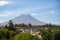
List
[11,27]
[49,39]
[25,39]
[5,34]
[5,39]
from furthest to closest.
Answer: [11,27], [5,34], [5,39], [49,39], [25,39]

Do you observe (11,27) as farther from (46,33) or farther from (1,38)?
(46,33)

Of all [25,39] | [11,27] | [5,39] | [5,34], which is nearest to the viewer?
[25,39]

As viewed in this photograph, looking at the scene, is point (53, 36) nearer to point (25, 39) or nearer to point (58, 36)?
point (58, 36)

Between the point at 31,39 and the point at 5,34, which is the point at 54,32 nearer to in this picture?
the point at 31,39

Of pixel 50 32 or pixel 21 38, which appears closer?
pixel 21 38

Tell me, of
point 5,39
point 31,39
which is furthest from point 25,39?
point 5,39

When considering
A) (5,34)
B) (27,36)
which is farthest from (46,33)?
(5,34)

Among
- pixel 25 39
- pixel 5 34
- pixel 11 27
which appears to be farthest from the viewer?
pixel 11 27

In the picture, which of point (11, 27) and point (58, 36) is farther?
point (11, 27)

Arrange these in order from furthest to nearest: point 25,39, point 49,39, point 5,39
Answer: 1. point 5,39
2. point 49,39
3. point 25,39
